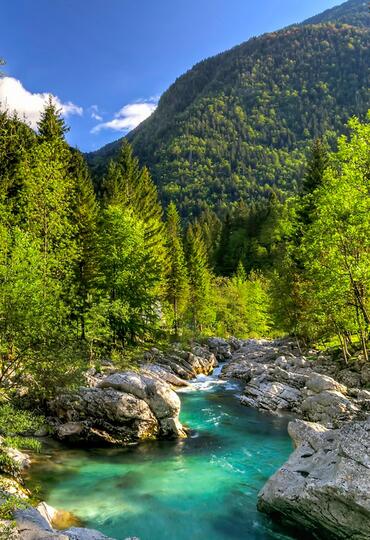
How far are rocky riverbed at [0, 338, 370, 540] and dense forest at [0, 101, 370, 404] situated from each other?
7.68 ft

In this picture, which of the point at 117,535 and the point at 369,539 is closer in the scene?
the point at 369,539

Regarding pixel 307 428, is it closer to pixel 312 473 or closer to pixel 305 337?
pixel 312 473

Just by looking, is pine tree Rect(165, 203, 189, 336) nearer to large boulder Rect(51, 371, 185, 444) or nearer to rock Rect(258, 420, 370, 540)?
large boulder Rect(51, 371, 185, 444)

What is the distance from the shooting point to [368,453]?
37.1ft

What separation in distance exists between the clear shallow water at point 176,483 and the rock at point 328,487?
3.42ft

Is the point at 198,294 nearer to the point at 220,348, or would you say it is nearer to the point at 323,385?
the point at 220,348

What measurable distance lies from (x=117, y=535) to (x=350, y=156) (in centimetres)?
2238

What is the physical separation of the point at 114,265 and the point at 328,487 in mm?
25031

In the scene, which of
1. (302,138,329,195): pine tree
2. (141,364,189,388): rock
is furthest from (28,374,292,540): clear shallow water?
(302,138,329,195): pine tree

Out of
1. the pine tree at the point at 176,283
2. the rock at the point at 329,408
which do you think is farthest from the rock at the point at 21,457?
the pine tree at the point at 176,283

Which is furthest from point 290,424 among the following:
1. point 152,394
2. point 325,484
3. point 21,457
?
point 21,457

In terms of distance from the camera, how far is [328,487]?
10.8 m

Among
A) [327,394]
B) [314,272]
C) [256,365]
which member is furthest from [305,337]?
[327,394]

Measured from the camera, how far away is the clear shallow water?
12.7 metres
